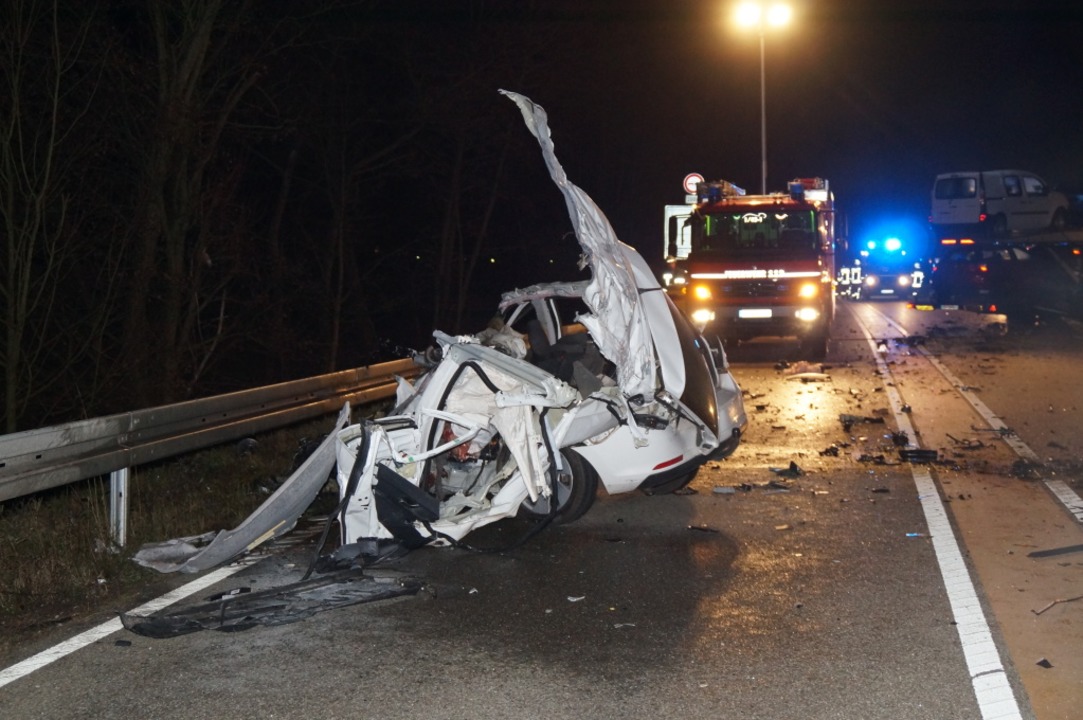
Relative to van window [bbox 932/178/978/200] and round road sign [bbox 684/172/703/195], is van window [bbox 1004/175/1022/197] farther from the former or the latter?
round road sign [bbox 684/172/703/195]

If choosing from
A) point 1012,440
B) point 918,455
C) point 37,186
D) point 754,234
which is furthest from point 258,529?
point 754,234

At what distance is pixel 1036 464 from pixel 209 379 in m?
11.5

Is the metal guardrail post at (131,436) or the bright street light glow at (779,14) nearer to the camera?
the metal guardrail post at (131,436)

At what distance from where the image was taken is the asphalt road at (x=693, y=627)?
4691mm

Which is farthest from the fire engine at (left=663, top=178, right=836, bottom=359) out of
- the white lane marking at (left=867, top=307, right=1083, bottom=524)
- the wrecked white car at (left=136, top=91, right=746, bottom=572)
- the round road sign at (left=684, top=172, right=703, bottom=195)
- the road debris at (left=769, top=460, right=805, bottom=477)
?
the wrecked white car at (left=136, top=91, right=746, bottom=572)

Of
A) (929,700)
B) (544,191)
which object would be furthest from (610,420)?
(544,191)

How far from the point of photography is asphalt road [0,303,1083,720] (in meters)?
4.69

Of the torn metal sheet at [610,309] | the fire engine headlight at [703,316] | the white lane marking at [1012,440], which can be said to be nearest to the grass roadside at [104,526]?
the torn metal sheet at [610,309]

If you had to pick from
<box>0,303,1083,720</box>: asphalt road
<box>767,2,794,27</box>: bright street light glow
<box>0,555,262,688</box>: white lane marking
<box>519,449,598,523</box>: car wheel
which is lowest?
<box>0,303,1083,720</box>: asphalt road

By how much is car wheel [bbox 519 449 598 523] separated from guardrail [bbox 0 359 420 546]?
255cm

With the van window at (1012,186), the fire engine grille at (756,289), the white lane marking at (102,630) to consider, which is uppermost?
the van window at (1012,186)

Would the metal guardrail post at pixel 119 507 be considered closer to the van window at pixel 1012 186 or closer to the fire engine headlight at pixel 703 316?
the fire engine headlight at pixel 703 316

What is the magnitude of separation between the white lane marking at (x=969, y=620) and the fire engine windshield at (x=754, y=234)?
10.6 metres

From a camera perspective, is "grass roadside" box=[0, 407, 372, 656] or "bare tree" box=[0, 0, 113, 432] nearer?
"grass roadside" box=[0, 407, 372, 656]
